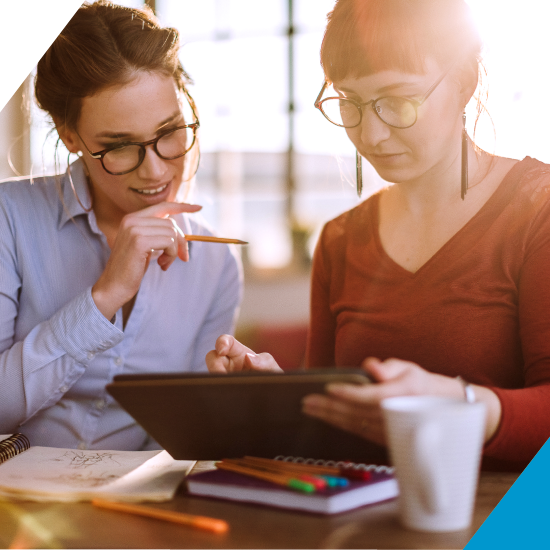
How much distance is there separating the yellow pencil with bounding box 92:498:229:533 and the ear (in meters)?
0.79

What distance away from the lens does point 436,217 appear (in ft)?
3.51

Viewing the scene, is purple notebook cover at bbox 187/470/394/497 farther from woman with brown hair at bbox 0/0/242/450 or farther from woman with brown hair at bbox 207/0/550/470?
woman with brown hair at bbox 0/0/242/450

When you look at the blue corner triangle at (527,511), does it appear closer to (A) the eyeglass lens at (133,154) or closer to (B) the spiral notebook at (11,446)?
(B) the spiral notebook at (11,446)

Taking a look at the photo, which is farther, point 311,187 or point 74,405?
point 311,187

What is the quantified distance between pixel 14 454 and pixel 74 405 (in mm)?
350

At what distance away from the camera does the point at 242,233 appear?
18.4ft

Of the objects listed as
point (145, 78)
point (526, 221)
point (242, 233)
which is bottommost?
point (242, 233)

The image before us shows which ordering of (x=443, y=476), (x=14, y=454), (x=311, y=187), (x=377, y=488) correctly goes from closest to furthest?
(x=443, y=476) → (x=377, y=488) → (x=14, y=454) → (x=311, y=187)

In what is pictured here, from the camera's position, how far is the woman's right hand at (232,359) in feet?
2.77

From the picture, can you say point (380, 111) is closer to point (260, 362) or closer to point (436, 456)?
point (260, 362)

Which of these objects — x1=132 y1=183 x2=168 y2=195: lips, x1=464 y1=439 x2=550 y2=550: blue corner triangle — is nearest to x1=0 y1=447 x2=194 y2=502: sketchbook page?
x1=464 y1=439 x2=550 y2=550: blue corner triangle

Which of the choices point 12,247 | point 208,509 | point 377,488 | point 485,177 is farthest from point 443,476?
point 12,247

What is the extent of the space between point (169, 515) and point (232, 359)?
0.32 meters

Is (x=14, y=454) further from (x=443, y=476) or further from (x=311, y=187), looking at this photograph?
(x=311, y=187)
